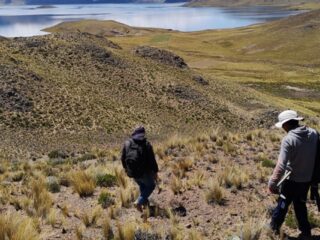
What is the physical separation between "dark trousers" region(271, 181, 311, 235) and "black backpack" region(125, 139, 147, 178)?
9.15 feet

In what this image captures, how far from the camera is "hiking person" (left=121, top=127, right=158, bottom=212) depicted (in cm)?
1027

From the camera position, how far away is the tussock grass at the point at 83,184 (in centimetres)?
1257

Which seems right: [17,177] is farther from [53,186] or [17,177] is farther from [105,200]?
[105,200]

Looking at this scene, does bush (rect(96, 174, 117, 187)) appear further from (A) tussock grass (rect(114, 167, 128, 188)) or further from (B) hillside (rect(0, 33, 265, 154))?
(B) hillside (rect(0, 33, 265, 154))

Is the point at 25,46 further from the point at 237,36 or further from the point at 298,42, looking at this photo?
the point at 237,36

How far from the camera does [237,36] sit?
498 feet

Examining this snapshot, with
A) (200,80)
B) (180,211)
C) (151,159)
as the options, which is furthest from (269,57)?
(151,159)

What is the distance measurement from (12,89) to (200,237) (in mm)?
29731

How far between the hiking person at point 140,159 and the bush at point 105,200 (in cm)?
123

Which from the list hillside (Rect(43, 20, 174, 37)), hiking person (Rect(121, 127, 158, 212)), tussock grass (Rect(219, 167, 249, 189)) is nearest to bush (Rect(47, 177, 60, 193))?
hiking person (Rect(121, 127, 158, 212))

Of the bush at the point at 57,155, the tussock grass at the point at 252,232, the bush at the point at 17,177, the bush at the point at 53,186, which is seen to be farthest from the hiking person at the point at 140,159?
the bush at the point at 57,155

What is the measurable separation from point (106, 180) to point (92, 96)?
26.8 m

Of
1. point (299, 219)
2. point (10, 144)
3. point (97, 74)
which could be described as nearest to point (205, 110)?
point (97, 74)

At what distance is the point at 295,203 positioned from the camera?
8820 mm
